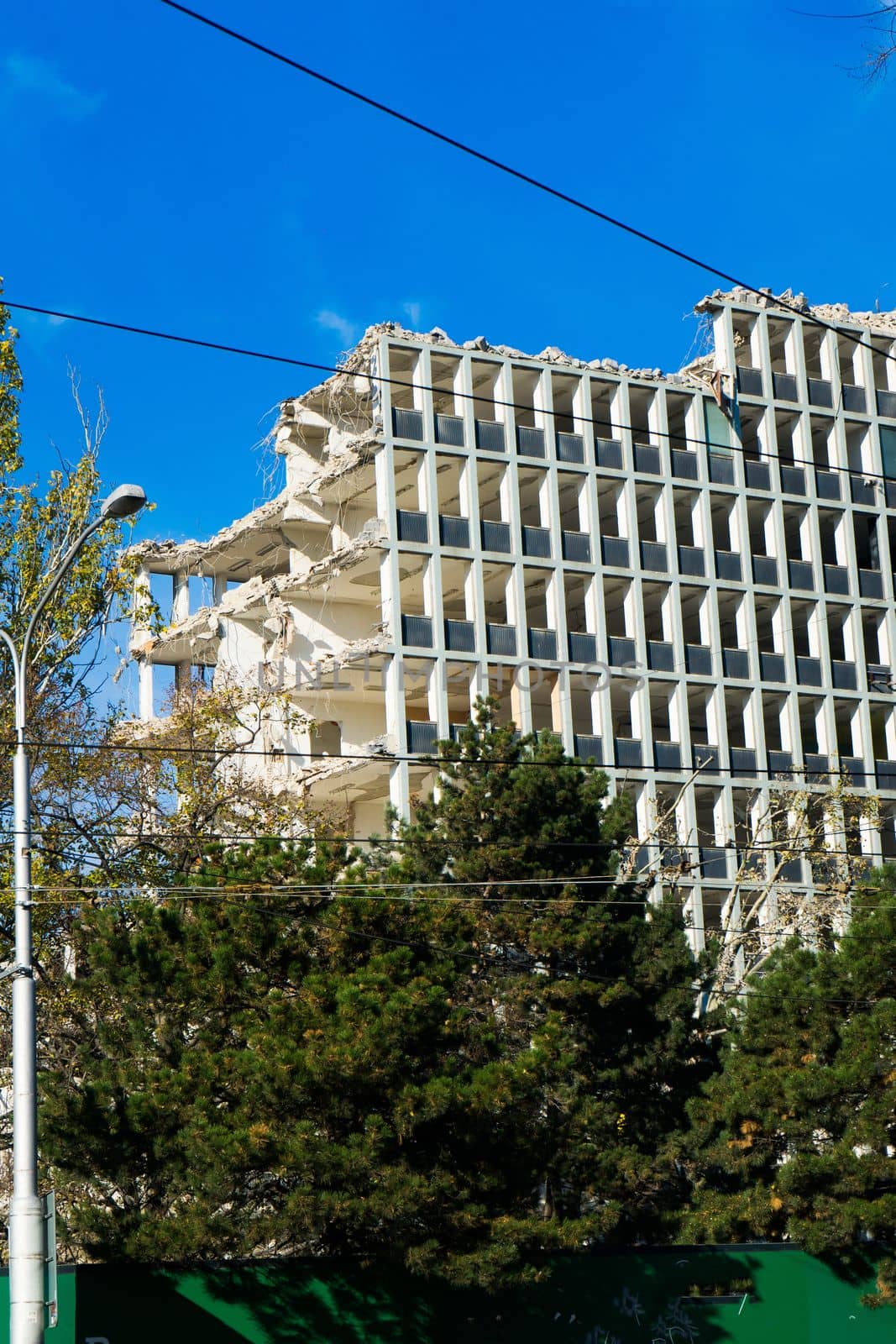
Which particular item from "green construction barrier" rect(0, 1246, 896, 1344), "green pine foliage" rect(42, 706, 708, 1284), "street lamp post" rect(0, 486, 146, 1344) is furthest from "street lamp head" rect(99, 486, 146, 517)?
"green construction barrier" rect(0, 1246, 896, 1344)

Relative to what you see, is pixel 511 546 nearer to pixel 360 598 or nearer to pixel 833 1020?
pixel 360 598

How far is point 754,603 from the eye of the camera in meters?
48.7

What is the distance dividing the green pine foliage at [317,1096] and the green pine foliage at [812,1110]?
105cm

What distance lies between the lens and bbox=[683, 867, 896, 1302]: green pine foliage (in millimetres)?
25031

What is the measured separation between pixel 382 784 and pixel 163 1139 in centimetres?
2480

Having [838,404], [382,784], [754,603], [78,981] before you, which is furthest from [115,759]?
[838,404]

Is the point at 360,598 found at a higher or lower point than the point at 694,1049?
higher

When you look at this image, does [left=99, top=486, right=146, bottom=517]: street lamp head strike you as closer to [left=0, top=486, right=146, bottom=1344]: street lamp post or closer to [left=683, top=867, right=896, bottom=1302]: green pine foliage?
[left=0, top=486, right=146, bottom=1344]: street lamp post

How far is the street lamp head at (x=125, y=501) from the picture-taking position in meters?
16.7

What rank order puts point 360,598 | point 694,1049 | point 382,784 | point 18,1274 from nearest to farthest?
1. point 18,1274
2. point 694,1049
3. point 382,784
4. point 360,598

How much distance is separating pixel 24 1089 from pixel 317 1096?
4.96 metres

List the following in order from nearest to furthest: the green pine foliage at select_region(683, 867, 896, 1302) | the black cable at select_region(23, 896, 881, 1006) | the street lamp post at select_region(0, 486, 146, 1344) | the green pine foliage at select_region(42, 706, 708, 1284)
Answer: the street lamp post at select_region(0, 486, 146, 1344) → the green pine foliage at select_region(42, 706, 708, 1284) → the black cable at select_region(23, 896, 881, 1006) → the green pine foliage at select_region(683, 867, 896, 1302)

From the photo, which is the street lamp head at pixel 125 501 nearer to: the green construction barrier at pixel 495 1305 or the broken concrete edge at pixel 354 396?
the green construction barrier at pixel 495 1305

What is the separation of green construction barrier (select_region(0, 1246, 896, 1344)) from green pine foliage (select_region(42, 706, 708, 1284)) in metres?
0.64
